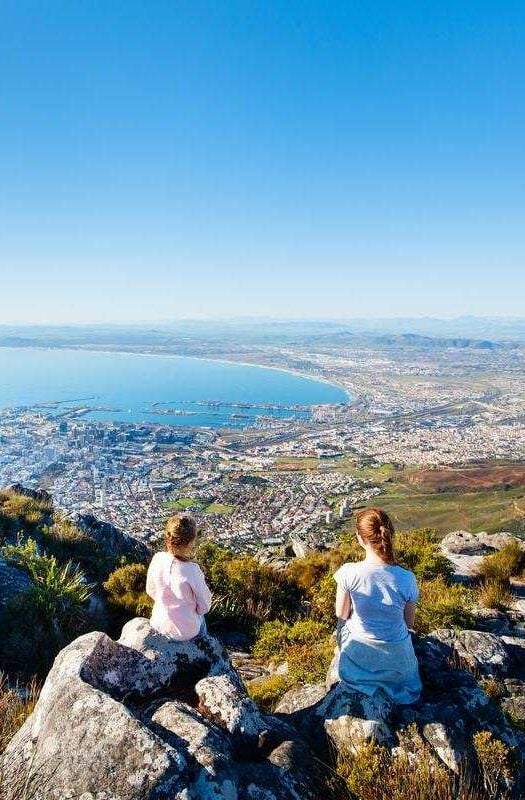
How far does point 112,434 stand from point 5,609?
79079 millimetres

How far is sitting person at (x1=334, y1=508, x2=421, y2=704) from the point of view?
4.25 meters

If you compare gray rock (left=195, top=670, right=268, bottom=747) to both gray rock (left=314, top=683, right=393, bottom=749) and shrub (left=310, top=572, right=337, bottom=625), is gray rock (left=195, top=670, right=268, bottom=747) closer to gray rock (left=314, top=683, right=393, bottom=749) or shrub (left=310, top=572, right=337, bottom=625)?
gray rock (left=314, top=683, right=393, bottom=749)

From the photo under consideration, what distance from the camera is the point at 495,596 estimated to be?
27.8 feet

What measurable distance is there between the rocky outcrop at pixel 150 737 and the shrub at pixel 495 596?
19.0 feet

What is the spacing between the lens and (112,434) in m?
82.3

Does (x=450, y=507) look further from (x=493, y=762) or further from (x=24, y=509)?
(x=493, y=762)

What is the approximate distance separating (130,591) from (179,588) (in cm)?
439

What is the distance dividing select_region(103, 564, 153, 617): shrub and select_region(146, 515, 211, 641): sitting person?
3549mm

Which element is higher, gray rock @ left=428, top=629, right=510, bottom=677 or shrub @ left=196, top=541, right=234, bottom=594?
gray rock @ left=428, top=629, right=510, bottom=677

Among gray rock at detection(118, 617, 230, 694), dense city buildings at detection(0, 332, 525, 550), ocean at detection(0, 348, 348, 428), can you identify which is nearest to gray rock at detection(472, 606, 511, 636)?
gray rock at detection(118, 617, 230, 694)

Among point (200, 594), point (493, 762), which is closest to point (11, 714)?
point (200, 594)

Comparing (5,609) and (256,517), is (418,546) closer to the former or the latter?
(5,609)

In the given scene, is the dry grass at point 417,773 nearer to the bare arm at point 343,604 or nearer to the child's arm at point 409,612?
the child's arm at point 409,612

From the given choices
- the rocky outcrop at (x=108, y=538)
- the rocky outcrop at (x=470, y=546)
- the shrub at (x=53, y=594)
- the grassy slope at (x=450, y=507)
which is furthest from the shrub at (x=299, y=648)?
the grassy slope at (x=450, y=507)
